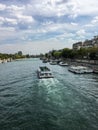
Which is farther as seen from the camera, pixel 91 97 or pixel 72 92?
pixel 72 92

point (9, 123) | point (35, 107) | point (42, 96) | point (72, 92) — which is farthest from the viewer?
point (72, 92)

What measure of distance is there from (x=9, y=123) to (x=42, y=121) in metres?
3.11

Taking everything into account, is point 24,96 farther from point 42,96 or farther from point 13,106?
point 13,106

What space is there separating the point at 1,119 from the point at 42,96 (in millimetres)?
9811

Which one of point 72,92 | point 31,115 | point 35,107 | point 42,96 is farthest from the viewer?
point 72,92

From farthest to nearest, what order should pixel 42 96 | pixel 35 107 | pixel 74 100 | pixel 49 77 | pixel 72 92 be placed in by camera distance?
pixel 49 77 → pixel 72 92 → pixel 42 96 → pixel 74 100 → pixel 35 107

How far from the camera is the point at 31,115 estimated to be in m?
22.9

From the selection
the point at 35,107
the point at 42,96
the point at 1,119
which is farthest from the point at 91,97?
the point at 1,119

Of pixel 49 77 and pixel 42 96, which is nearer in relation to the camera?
pixel 42 96

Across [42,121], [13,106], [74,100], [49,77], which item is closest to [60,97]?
[74,100]

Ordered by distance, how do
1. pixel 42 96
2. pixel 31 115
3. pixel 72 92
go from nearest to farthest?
pixel 31 115, pixel 42 96, pixel 72 92

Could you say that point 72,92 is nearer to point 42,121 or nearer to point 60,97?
point 60,97

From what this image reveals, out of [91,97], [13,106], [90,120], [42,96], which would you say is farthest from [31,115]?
[91,97]

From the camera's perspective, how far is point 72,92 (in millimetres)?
34438
